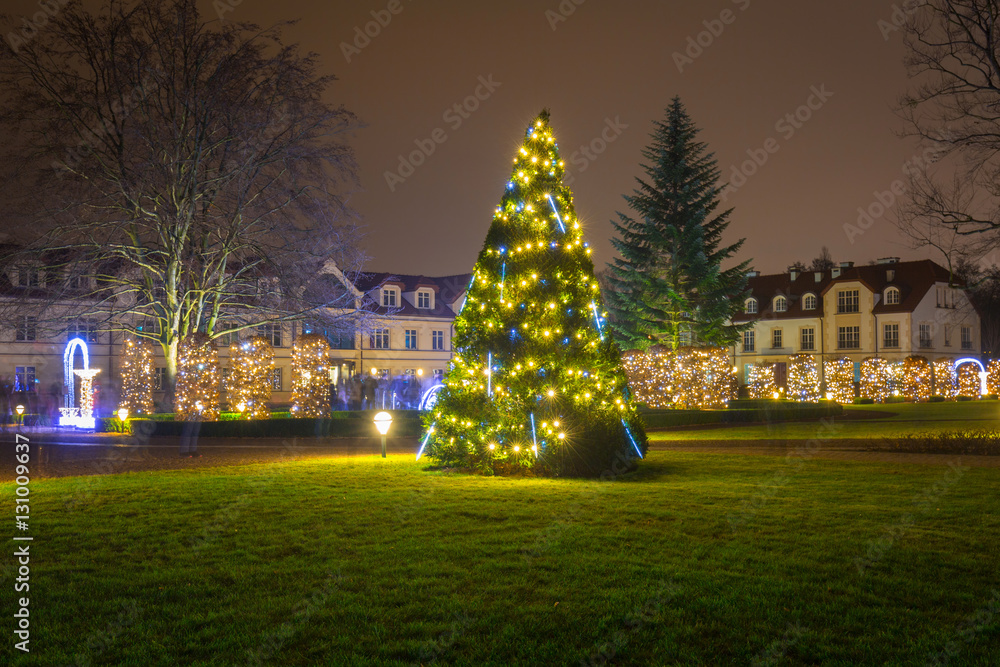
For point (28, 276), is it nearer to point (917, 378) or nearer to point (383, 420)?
point (383, 420)

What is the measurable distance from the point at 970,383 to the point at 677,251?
17564 mm

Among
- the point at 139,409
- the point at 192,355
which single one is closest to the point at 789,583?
the point at 192,355

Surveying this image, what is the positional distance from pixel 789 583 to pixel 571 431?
266 inches

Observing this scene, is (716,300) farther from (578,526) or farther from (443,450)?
(578,526)

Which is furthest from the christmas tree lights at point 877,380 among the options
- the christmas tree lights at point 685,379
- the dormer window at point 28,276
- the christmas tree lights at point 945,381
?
the dormer window at point 28,276

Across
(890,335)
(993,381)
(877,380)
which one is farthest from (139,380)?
(890,335)

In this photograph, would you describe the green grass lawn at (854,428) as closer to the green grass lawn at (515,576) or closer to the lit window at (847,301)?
the green grass lawn at (515,576)

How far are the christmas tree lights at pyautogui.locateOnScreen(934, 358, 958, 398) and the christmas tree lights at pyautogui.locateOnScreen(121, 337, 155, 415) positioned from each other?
38.3 metres

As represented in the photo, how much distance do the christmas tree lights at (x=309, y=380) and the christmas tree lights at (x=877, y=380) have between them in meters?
29.9

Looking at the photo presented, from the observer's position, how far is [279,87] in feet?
78.5

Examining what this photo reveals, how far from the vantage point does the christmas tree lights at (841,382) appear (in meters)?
41.6

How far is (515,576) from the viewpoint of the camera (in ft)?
20.5

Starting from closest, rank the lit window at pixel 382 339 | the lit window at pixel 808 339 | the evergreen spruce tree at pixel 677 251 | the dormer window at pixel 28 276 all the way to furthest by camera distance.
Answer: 1. the dormer window at pixel 28 276
2. the evergreen spruce tree at pixel 677 251
3. the lit window at pixel 382 339
4. the lit window at pixel 808 339

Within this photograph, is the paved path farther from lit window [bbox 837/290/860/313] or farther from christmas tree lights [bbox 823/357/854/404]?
lit window [bbox 837/290/860/313]
